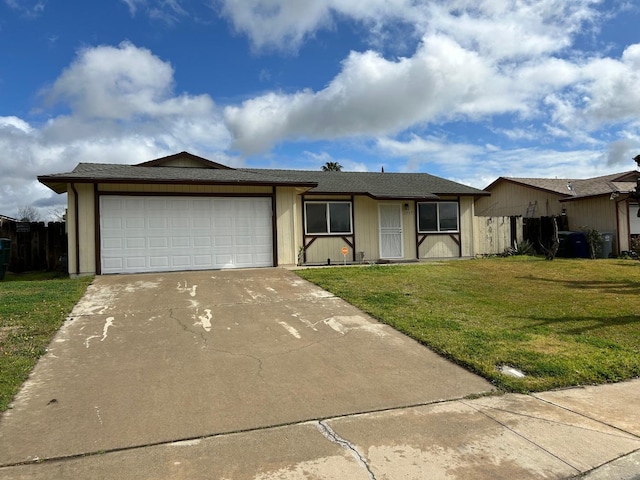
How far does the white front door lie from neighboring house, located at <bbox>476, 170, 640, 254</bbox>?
7.71 meters

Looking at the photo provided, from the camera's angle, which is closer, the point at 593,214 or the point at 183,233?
the point at 183,233

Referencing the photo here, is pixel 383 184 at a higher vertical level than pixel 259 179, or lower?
higher

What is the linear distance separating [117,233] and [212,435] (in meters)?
10.00

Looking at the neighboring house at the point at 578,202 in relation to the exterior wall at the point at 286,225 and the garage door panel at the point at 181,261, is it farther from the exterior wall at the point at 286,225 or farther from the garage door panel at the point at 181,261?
the garage door panel at the point at 181,261

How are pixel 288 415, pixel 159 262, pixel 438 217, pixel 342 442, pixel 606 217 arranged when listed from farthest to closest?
pixel 606 217
pixel 438 217
pixel 159 262
pixel 288 415
pixel 342 442

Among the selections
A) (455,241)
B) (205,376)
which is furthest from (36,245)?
(455,241)

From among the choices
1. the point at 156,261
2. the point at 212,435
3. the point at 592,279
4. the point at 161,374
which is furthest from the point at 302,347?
the point at 592,279

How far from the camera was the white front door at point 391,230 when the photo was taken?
54.2ft

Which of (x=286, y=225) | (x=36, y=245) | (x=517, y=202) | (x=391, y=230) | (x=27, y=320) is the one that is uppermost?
(x=517, y=202)

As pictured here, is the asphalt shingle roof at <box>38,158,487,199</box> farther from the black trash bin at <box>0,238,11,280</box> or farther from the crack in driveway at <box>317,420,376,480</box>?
the crack in driveway at <box>317,420,376,480</box>

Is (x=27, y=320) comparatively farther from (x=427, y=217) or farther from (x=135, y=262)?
(x=427, y=217)

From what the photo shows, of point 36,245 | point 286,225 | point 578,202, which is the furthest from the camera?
point 578,202

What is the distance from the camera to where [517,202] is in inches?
990

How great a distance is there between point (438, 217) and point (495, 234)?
10.2 feet
